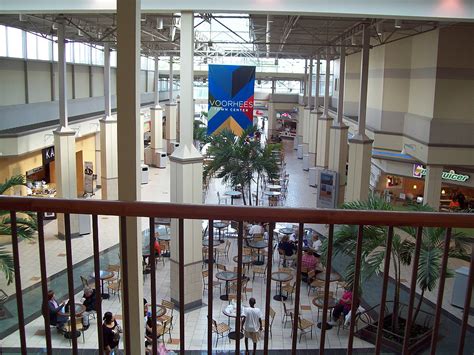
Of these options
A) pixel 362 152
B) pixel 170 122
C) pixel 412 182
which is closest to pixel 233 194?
pixel 362 152

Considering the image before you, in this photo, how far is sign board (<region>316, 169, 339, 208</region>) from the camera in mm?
17703

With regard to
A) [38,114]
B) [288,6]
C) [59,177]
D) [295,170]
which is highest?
[288,6]

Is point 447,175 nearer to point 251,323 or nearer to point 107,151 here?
point 107,151

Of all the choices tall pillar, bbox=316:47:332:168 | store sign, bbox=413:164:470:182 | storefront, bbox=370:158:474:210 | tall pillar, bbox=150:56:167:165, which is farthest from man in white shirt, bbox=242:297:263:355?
tall pillar, bbox=150:56:167:165

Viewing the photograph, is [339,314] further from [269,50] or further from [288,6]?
[269,50]

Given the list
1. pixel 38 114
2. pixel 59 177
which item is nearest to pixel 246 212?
pixel 59 177

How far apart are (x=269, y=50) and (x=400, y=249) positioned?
21.2m

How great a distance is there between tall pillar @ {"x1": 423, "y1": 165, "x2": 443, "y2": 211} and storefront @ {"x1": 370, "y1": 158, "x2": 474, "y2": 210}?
5.73 ft

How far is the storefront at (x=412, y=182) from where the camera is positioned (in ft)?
Result: 55.5

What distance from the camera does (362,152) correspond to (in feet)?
47.9

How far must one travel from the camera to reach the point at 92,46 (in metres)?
24.0

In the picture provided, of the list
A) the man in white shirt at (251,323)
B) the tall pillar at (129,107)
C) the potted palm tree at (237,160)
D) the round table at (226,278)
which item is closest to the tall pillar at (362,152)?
the potted palm tree at (237,160)

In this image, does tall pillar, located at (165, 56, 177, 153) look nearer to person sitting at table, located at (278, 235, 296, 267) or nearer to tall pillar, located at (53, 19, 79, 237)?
tall pillar, located at (53, 19, 79, 237)

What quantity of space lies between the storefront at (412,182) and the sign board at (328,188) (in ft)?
7.97
